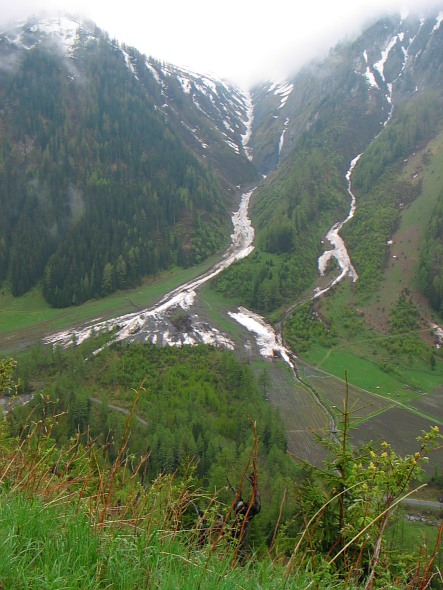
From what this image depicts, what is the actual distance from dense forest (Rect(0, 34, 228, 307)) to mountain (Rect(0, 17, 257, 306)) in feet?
1.00

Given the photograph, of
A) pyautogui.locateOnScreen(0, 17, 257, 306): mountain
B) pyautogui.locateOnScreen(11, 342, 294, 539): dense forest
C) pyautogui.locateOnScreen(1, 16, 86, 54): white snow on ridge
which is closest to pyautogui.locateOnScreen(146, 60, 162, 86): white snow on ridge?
pyautogui.locateOnScreen(0, 17, 257, 306): mountain

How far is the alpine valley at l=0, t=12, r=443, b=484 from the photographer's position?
57.0 meters

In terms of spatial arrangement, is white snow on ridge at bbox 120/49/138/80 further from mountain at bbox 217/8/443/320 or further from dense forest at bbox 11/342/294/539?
dense forest at bbox 11/342/294/539

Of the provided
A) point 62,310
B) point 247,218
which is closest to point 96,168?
point 247,218

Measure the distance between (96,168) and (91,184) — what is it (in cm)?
754

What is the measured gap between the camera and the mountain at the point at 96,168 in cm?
9094

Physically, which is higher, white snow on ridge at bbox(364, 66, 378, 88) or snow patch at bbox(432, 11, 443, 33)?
snow patch at bbox(432, 11, 443, 33)

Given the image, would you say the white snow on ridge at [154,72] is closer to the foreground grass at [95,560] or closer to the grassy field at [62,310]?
the grassy field at [62,310]

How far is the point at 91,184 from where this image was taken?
108750 mm

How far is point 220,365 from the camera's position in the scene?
159 ft

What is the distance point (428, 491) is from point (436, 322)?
139ft

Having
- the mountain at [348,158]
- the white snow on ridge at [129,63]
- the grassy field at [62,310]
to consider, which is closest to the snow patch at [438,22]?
the mountain at [348,158]

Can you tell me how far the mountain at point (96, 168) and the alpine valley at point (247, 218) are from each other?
0.55 m

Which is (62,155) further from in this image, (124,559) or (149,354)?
(124,559)
